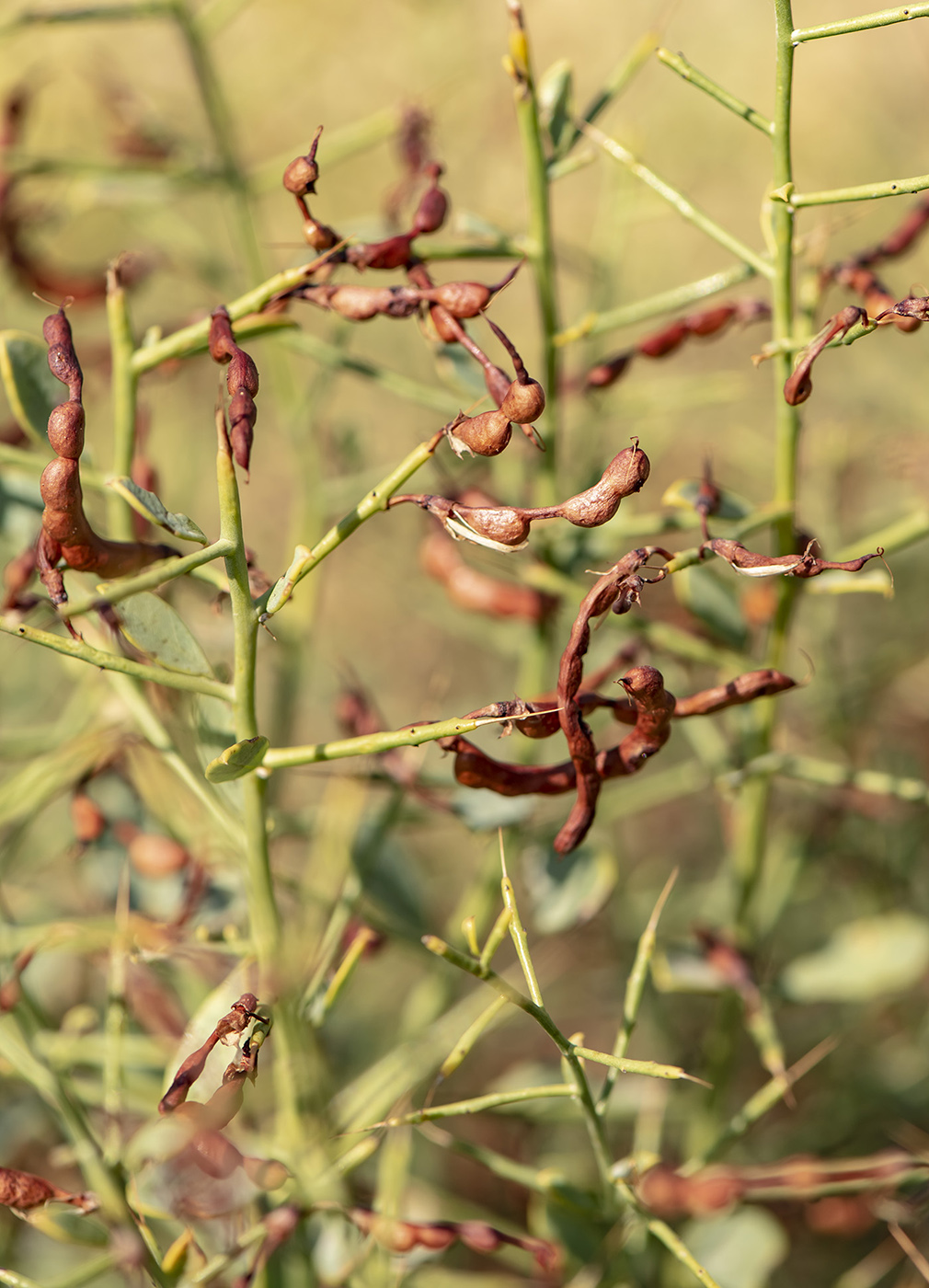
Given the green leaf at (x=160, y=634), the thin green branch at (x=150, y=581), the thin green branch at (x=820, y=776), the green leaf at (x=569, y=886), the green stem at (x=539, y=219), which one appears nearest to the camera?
the thin green branch at (x=150, y=581)

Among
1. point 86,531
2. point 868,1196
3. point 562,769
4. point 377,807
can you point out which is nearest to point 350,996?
point 377,807

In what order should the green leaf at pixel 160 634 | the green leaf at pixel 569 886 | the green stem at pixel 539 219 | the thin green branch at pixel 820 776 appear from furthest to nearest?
the green leaf at pixel 569 886 → the thin green branch at pixel 820 776 → the green stem at pixel 539 219 → the green leaf at pixel 160 634

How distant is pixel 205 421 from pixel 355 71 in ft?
1.96

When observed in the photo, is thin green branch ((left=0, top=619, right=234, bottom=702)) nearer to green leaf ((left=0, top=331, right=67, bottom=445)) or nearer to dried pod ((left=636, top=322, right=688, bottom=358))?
green leaf ((left=0, top=331, right=67, bottom=445))

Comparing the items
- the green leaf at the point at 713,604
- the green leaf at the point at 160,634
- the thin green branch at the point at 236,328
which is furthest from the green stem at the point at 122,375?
the green leaf at the point at 713,604

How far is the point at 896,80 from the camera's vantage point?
5.82 feet

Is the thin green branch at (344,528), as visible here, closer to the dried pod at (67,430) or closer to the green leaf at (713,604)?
the dried pod at (67,430)

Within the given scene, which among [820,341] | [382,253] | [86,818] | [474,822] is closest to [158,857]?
[86,818]

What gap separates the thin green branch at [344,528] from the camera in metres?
0.46

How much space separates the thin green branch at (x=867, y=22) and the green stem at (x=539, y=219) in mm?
165

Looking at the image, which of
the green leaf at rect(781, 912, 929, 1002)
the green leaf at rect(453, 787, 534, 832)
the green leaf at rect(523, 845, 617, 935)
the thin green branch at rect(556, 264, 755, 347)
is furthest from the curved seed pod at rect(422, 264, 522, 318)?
the green leaf at rect(781, 912, 929, 1002)

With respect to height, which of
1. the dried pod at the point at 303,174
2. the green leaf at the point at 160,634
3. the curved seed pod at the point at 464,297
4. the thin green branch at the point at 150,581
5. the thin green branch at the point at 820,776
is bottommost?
the thin green branch at the point at 820,776

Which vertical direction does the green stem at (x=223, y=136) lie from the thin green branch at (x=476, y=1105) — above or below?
above

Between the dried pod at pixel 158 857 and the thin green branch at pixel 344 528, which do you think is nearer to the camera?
Result: the thin green branch at pixel 344 528
